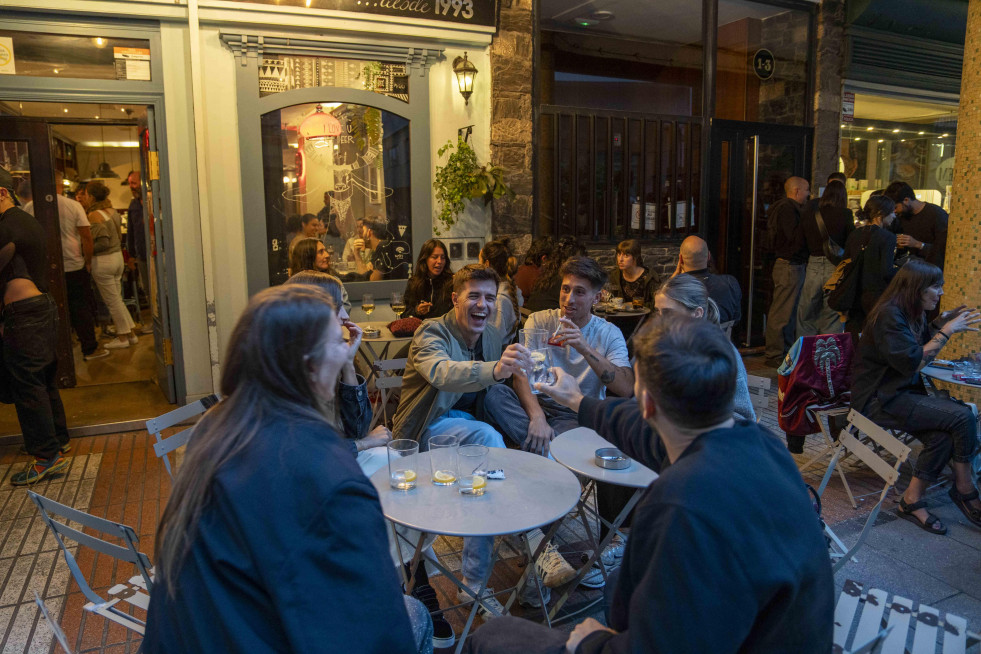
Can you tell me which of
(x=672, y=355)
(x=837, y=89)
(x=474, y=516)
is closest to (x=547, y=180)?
(x=837, y=89)

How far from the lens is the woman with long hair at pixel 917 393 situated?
4207mm

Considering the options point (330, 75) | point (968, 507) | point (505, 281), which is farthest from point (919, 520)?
point (330, 75)

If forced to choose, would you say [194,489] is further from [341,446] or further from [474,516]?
[474,516]

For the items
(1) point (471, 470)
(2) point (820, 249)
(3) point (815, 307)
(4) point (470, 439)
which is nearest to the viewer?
(1) point (471, 470)

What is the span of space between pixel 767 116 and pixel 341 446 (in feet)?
29.1

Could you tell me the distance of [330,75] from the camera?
6.46m

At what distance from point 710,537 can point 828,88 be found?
30.3 feet

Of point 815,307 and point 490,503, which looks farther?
point 815,307

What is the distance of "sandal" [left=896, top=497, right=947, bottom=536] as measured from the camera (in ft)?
13.6

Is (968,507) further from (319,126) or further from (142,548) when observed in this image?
(319,126)

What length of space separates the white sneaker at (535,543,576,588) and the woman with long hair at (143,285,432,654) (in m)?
2.12

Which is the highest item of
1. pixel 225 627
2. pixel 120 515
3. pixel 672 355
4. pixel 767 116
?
pixel 767 116

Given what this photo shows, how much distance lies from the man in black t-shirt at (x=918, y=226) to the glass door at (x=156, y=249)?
6956mm

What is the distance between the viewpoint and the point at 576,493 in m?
2.64
